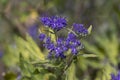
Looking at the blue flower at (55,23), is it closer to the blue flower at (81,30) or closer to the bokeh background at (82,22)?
the blue flower at (81,30)

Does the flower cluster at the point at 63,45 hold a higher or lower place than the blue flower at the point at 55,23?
lower

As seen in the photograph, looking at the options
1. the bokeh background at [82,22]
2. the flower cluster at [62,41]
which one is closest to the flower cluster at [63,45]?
the flower cluster at [62,41]

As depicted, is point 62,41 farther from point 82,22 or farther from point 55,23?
point 82,22

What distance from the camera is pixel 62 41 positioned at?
1554 mm

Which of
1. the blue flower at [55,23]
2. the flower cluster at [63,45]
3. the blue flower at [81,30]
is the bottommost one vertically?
the flower cluster at [63,45]

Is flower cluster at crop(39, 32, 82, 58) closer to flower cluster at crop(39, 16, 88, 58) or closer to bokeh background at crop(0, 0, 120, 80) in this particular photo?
flower cluster at crop(39, 16, 88, 58)

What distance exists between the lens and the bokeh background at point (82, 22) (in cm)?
305

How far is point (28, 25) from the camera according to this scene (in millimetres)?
4254

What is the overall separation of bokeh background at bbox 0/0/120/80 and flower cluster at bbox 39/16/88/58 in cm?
121

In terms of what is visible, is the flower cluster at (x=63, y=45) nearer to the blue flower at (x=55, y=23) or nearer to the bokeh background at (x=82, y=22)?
the blue flower at (x=55, y=23)

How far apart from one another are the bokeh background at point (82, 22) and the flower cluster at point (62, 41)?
1.21m

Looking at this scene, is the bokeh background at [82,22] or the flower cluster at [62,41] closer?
the flower cluster at [62,41]

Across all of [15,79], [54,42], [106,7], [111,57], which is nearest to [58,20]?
[54,42]

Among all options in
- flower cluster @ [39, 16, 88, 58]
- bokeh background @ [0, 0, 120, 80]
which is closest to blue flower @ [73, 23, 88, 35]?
flower cluster @ [39, 16, 88, 58]
